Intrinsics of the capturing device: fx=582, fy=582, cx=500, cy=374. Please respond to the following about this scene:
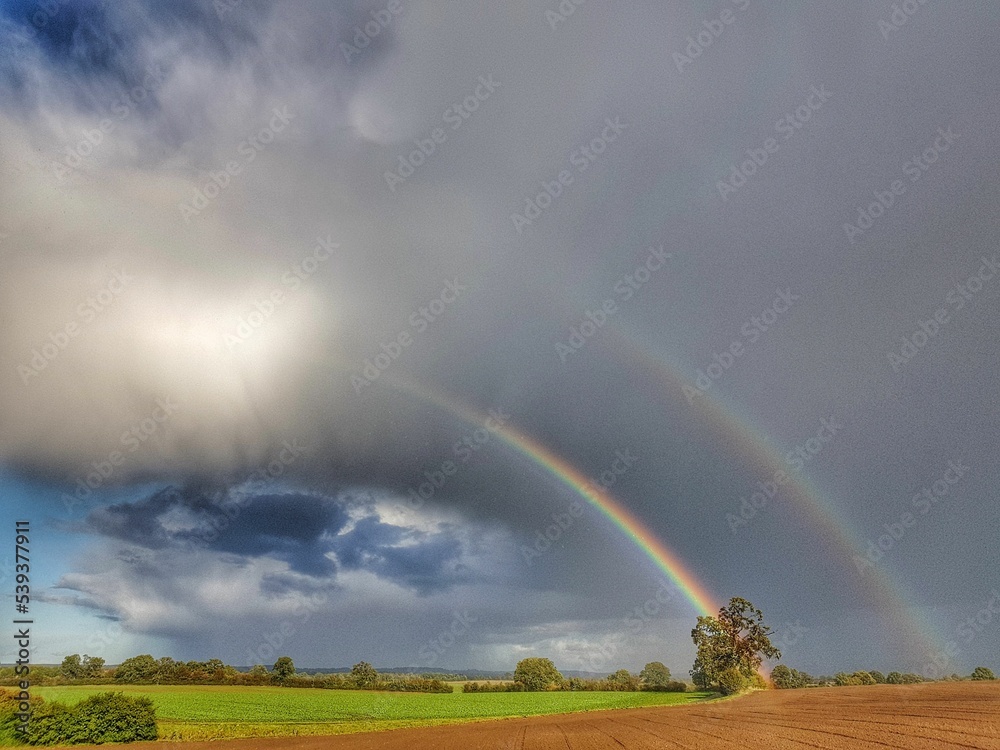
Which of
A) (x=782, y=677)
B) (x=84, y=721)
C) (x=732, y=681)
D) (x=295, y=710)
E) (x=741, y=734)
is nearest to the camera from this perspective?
(x=741, y=734)

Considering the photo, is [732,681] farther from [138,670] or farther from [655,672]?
[138,670]

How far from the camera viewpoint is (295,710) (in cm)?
6162

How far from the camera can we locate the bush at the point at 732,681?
89.9m

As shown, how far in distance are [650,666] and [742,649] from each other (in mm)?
60734

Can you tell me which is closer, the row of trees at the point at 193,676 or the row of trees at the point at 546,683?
the row of trees at the point at 193,676

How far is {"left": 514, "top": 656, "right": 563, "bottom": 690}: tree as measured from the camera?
390 ft

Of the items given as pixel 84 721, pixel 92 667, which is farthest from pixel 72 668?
pixel 84 721

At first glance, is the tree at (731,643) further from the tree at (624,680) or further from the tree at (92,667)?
the tree at (92,667)

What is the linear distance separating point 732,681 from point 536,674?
144ft

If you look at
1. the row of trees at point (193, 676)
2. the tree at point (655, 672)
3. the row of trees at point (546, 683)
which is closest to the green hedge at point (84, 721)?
the row of trees at point (193, 676)

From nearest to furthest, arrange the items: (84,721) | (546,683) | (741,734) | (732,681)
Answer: (741,734)
(84,721)
(732,681)
(546,683)

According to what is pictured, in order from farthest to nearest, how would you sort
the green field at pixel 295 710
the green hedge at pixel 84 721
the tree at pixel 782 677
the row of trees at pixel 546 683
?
the tree at pixel 782 677 < the row of trees at pixel 546 683 < the green field at pixel 295 710 < the green hedge at pixel 84 721

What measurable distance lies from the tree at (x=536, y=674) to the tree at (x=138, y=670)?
218ft

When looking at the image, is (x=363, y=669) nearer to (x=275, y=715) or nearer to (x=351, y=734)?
(x=275, y=715)
